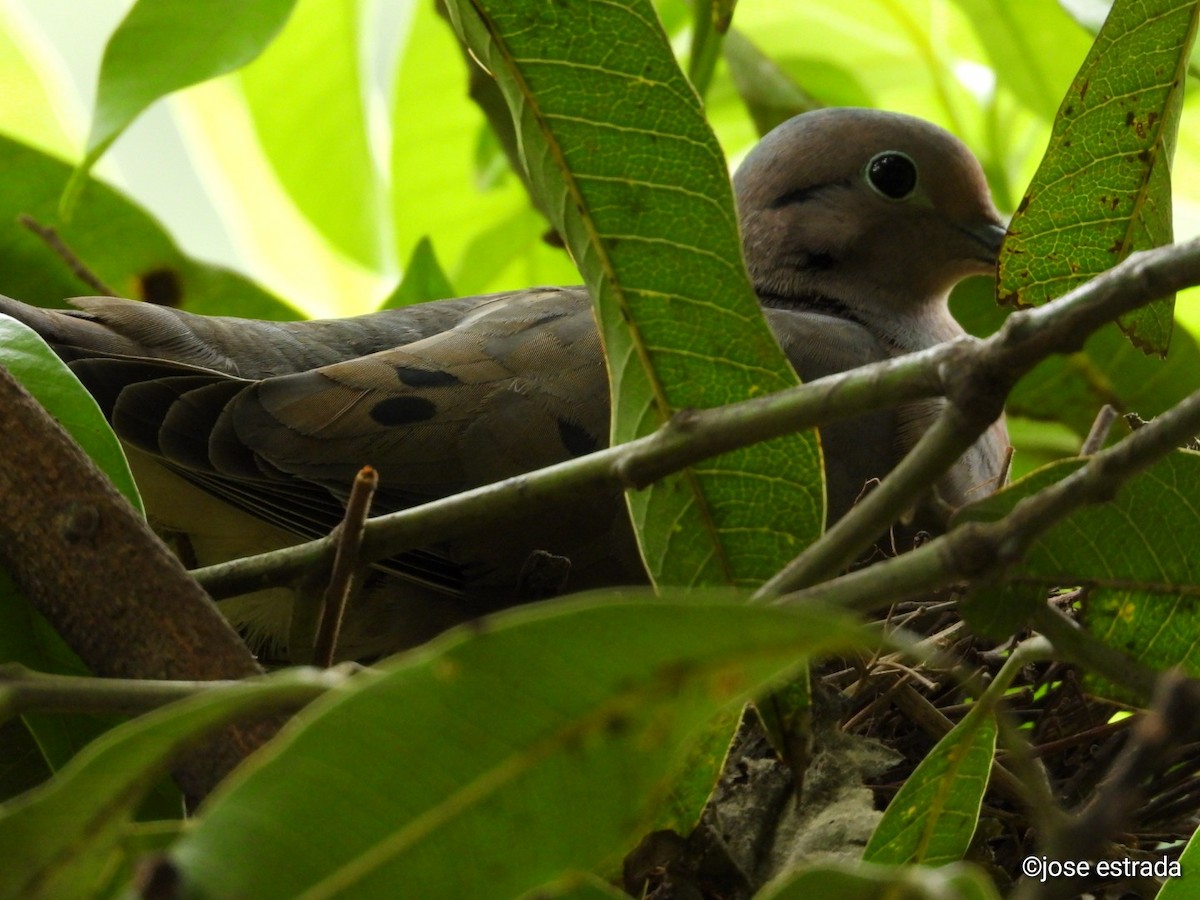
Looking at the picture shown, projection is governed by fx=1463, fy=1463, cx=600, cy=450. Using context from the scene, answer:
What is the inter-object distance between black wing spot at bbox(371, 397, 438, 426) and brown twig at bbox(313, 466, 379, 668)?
572mm

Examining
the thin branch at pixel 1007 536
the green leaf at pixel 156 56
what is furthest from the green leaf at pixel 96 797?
the green leaf at pixel 156 56

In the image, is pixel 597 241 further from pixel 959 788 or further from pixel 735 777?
pixel 735 777

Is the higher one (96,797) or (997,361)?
(997,361)

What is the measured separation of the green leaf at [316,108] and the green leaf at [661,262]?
121 cm

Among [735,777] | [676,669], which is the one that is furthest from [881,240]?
[676,669]

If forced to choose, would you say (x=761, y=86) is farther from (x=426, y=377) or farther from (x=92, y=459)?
(x=92, y=459)

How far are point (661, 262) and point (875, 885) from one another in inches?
18.6

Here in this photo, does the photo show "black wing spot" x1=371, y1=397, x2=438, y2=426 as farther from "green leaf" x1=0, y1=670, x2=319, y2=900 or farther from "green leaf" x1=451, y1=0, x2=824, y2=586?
"green leaf" x1=0, y1=670, x2=319, y2=900

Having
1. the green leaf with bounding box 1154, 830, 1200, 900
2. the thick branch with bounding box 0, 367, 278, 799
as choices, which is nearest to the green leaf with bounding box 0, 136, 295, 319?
the thick branch with bounding box 0, 367, 278, 799

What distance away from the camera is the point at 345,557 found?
34.2 inches

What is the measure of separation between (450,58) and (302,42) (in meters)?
0.22

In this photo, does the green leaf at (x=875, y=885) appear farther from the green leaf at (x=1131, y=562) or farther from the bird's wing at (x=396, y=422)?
the bird's wing at (x=396, y=422)

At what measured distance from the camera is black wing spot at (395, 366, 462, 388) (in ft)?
5.04

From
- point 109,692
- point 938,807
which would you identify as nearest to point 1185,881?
point 938,807
